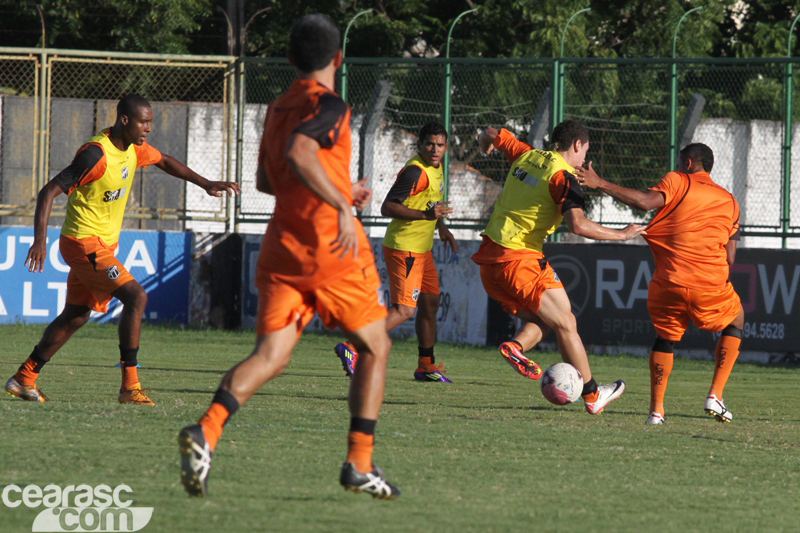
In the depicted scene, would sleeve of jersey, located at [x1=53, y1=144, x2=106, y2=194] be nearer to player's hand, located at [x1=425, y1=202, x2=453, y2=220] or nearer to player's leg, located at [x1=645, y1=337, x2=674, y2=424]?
player's hand, located at [x1=425, y1=202, x2=453, y2=220]

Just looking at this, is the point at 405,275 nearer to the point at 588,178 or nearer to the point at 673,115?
the point at 588,178

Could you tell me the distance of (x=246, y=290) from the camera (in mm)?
17172

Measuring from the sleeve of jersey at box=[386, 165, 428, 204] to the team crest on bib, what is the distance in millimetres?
3351

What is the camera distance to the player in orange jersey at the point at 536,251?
8711mm

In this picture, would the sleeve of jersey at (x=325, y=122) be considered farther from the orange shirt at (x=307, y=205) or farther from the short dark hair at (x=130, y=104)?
the short dark hair at (x=130, y=104)

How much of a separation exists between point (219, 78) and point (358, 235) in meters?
13.9

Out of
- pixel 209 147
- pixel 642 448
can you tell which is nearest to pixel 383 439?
pixel 642 448

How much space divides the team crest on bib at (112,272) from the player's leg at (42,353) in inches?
14.8

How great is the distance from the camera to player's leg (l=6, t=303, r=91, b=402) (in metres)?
8.38

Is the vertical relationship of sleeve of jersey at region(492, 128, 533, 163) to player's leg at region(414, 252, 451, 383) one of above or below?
above

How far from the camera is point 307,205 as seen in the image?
16.9 feet

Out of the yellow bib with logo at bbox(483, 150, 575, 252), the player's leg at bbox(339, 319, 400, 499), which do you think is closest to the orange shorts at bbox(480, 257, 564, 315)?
the yellow bib with logo at bbox(483, 150, 575, 252)

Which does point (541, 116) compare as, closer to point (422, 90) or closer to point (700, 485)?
point (422, 90)

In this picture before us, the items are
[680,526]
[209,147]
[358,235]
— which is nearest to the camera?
[680,526]
